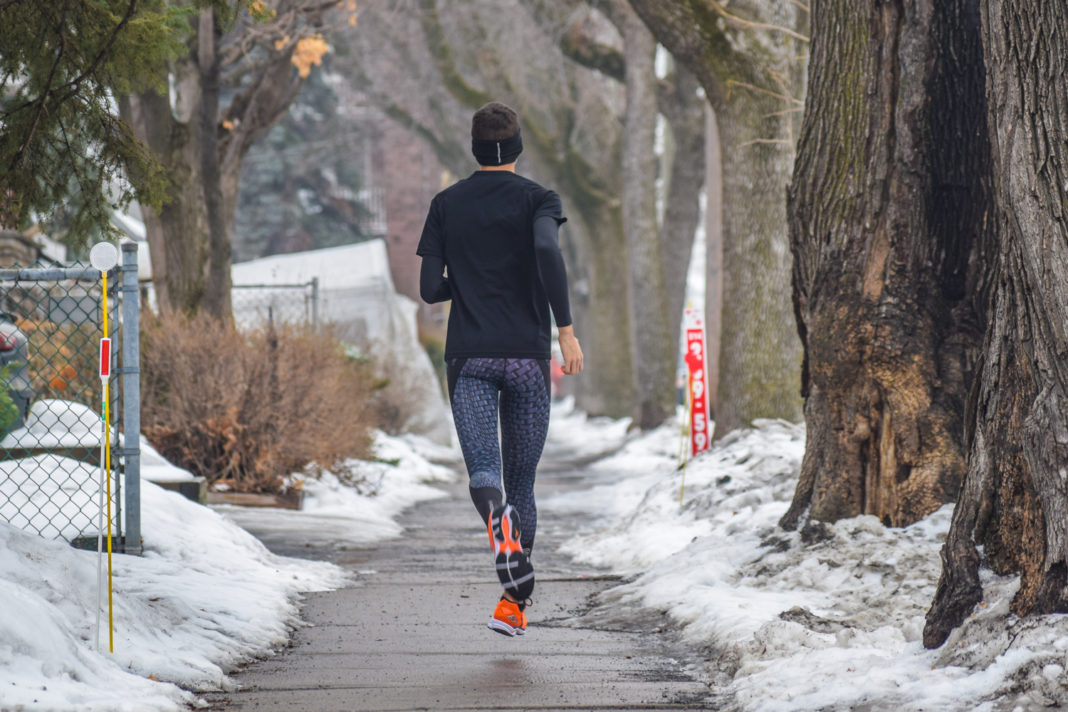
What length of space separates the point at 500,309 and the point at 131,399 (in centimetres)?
214

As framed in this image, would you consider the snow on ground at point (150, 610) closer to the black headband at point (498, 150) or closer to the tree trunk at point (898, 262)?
the black headband at point (498, 150)

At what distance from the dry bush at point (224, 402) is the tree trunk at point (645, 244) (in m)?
9.64

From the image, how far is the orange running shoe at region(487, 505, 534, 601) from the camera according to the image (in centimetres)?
502

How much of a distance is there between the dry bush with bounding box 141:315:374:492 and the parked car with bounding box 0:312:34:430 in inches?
116

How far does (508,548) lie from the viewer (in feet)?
16.5

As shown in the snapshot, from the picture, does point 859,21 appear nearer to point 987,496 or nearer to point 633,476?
point 987,496

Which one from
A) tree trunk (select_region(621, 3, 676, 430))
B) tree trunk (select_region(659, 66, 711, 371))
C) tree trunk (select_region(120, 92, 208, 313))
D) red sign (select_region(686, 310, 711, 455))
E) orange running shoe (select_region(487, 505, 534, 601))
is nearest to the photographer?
orange running shoe (select_region(487, 505, 534, 601))

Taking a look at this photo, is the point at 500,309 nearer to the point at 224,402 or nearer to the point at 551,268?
the point at 551,268

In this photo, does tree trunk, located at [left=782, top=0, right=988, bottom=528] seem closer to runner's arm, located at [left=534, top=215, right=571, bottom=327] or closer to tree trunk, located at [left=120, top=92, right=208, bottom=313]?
runner's arm, located at [left=534, top=215, right=571, bottom=327]

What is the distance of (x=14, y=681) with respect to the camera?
3.85m

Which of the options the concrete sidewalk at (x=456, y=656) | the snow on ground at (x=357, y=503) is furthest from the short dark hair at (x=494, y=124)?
the snow on ground at (x=357, y=503)

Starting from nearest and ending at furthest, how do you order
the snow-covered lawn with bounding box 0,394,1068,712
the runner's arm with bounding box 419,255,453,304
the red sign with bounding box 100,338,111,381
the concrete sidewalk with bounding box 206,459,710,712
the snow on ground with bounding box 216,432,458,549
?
the snow-covered lawn with bounding box 0,394,1068,712, the concrete sidewalk with bounding box 206,459,710,712, the red sign with bounding box 100,338,111,381, the runner's arm with bounding box 419,255,453,304, the snow on ground with bounding box 216,432,458,549

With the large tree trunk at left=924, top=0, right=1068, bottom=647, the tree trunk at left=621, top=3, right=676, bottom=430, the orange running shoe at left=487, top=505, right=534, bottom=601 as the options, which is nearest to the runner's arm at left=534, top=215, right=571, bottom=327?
the orange running shoe at left=487, top=505, right=534, bottom=601

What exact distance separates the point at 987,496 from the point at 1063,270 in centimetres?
90
